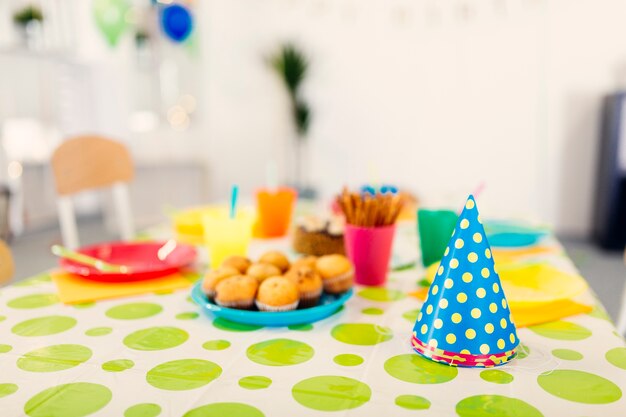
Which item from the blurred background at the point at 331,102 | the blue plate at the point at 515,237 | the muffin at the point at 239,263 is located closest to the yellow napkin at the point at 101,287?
the muffin at the point at 239,263

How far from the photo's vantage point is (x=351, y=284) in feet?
2.68

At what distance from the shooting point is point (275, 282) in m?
0.72

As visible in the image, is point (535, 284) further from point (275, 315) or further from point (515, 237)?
point (275, 315)

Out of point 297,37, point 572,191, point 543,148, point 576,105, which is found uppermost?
point 297,37

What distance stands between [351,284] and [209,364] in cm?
28

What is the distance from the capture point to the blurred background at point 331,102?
3.37 m

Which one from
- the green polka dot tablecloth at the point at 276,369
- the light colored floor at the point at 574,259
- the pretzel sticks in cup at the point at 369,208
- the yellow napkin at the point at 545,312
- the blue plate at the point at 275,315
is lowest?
the light colored floor at the point at 574,259

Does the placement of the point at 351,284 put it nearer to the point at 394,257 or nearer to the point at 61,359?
the point at 394,257

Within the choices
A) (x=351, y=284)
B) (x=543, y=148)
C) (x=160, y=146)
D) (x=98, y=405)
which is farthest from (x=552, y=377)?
(x=160, y=146)

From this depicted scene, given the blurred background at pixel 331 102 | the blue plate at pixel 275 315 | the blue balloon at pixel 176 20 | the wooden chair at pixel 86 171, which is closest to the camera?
the blue plate at pixel 275 315

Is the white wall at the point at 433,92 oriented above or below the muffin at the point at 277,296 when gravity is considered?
above

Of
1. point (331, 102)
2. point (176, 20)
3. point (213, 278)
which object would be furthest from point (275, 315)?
point (331, 102)

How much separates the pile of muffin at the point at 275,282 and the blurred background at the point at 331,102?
2.71 m

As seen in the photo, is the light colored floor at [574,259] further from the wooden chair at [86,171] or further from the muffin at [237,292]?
the muffin at [237,292]
